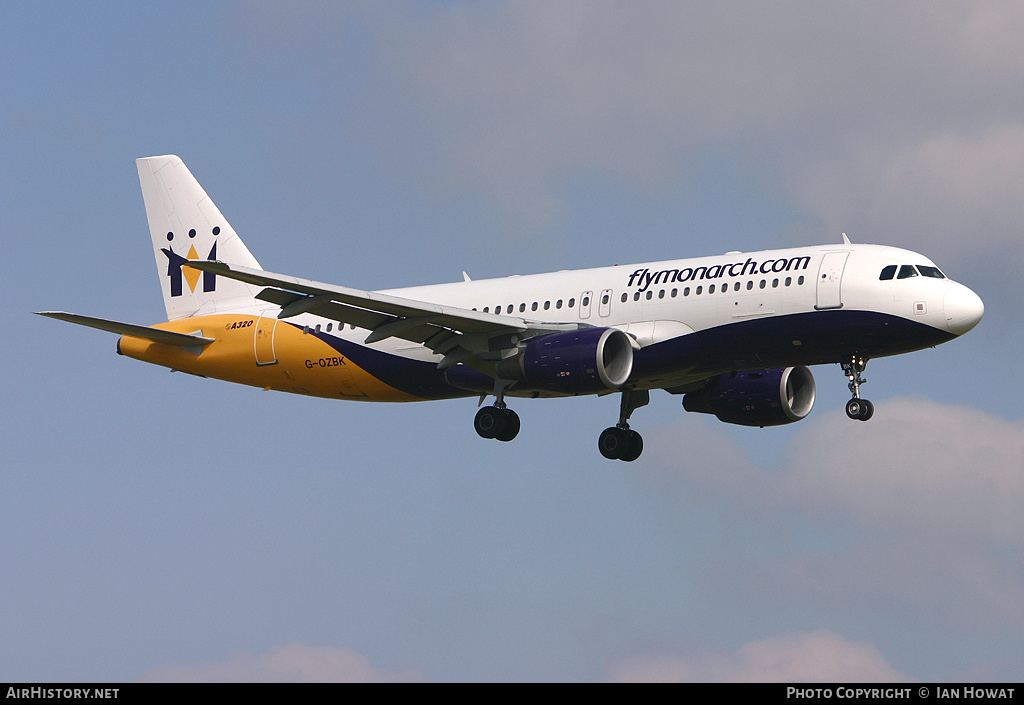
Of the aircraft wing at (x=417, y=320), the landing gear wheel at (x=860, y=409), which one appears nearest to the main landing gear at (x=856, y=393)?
the landing gear wheel at (x=860, y=409)

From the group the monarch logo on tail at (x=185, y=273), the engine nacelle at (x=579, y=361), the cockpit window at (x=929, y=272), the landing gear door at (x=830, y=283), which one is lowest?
the engine nacelle at (x=579, y=361)

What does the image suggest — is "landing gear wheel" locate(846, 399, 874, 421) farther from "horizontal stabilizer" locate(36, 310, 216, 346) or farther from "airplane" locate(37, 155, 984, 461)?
"horizontal stabilizer" locate(36, 310, 216, 346)

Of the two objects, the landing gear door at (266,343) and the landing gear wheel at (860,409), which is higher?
the landing gear door at (266,343)

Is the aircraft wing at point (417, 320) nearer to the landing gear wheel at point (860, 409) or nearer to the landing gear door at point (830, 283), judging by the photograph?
the landing gear door at point (830, 283)

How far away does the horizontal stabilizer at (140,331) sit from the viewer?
42.4 metres

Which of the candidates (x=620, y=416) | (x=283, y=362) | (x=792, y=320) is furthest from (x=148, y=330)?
(x=792, y=320)

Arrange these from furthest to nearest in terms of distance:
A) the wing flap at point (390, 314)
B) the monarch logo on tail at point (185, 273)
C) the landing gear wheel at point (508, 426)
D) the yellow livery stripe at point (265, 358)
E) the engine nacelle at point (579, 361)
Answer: the monarch logo on tail at point (185, 273) < the yellow livery stripe at point (265, 358) < the landing gear wheel at point (508, 426) < the engine nacelle at point (579, 361) < the wing flap at point (390, 314)

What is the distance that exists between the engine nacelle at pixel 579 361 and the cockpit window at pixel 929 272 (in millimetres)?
7591

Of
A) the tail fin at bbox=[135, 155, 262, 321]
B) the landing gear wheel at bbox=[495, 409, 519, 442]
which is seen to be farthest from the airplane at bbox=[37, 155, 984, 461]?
the tail fin at bbox=[135, 155, 262, 321]

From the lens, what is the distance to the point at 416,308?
3959 centimetres

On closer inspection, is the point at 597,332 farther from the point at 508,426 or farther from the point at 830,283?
the point at 830,283

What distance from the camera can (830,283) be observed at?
128 ft

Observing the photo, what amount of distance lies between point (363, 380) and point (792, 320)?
13011mm
